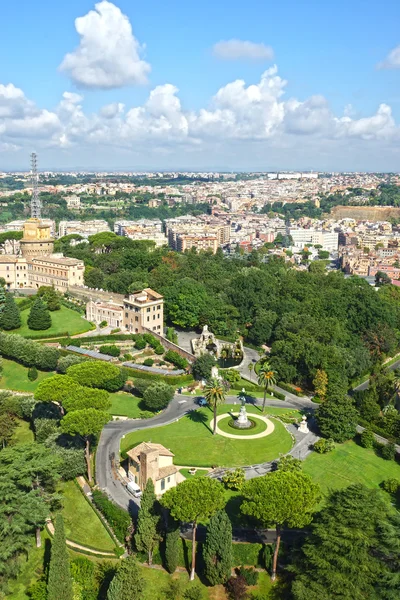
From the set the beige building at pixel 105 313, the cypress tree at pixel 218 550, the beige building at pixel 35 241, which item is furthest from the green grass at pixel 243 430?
the beige building at pixel 35 241

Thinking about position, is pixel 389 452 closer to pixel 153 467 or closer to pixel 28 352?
pixel 153 467

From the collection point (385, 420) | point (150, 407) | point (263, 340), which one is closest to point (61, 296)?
point (263, 340)

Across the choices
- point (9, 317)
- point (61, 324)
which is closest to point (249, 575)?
point (61, 324)

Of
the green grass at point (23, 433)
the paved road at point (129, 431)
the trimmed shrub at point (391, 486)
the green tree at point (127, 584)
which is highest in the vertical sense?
the green tree at point (127, 584)

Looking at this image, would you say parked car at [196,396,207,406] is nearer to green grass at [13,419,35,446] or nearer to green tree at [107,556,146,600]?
green grass at [13,419,35,446]

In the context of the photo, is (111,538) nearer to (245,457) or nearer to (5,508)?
(5,508)

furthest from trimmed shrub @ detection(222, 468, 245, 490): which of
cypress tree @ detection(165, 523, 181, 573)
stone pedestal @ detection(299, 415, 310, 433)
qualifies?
stone pedestal @ detection(299, 415, 310, 433)

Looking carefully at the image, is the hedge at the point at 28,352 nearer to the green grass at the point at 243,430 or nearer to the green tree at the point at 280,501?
the green grass at the point at 243,430
